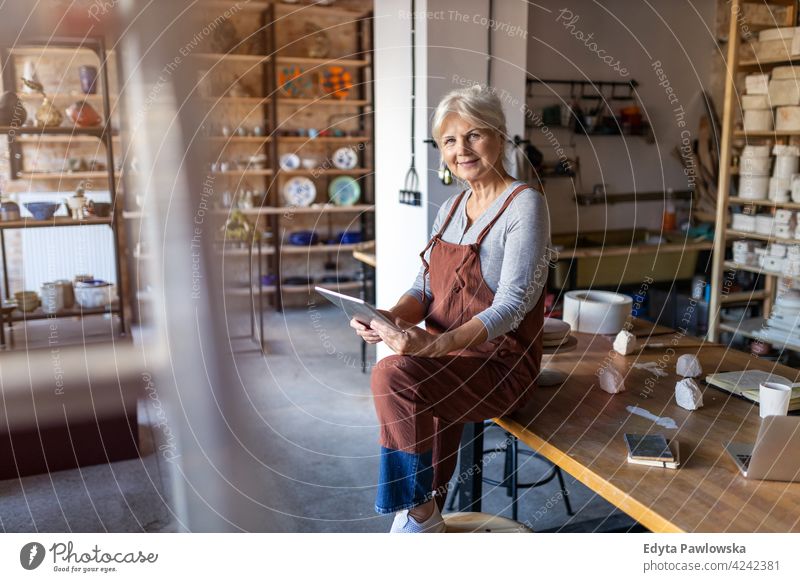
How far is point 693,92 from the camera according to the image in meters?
5.39

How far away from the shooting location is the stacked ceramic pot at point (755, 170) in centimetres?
383

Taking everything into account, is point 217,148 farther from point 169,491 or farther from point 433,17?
point 433,17

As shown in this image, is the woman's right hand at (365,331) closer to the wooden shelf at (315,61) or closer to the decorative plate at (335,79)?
the wooden shelf at (315,61)

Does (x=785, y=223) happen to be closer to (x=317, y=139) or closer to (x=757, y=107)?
(x=757, y=107)

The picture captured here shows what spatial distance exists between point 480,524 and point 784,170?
3065mm

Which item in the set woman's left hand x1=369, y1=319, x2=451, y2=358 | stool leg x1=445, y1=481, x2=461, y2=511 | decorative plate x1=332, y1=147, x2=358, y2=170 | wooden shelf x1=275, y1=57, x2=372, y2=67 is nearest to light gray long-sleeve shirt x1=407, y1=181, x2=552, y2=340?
woman's left hand x1=369, y1=319, x2=451, y2=358

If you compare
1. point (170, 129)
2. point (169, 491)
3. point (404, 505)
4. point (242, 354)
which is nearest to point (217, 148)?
point (170, 129)

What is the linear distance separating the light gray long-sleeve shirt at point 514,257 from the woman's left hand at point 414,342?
11cm

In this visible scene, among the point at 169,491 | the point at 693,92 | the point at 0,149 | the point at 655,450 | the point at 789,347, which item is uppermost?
the point at 693,92

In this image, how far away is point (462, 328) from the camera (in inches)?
61.6

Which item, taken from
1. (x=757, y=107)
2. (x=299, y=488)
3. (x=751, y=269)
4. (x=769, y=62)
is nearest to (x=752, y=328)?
(x=751, y=269)

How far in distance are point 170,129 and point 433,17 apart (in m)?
2.67

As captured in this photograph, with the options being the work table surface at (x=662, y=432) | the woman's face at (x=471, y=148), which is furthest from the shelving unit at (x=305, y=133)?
the work table surface at (x=662, y=432)
